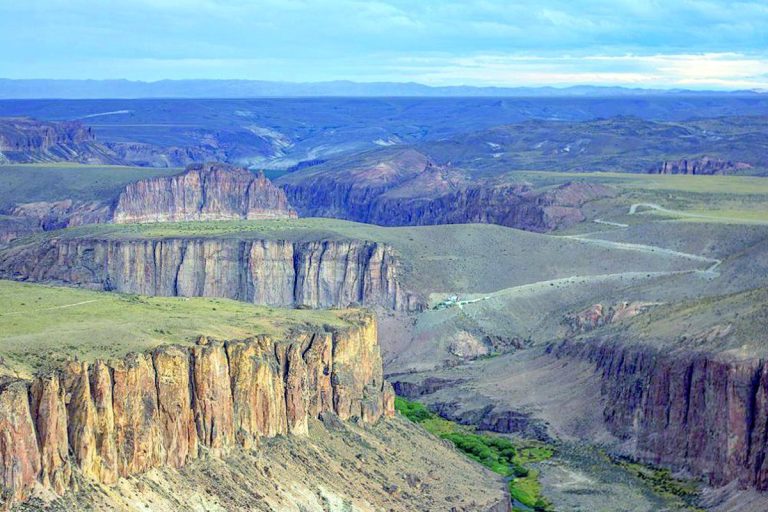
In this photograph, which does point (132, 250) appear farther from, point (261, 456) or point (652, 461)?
point (261, 456)

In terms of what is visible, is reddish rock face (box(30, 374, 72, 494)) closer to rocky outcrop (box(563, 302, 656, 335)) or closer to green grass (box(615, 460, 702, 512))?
green grass (box(615, 460, 702, 512))

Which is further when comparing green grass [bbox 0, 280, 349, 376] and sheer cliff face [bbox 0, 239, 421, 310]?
sheer cliff face [bbox 0, 239, 421, 310]

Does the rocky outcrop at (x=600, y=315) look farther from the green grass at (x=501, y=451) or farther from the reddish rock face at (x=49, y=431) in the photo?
the reddish rock face at (x=49, y=431)

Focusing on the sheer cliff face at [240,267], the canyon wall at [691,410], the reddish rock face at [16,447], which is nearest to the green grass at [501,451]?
the canyon wall at [691,410]

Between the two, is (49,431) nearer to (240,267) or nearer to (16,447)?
(16,447)

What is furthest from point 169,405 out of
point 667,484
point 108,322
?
point 667,484

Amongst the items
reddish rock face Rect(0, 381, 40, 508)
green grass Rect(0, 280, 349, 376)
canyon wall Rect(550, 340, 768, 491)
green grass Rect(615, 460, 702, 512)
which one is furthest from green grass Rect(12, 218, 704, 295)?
reddish rock face Rect(0, 381, 40, 508)

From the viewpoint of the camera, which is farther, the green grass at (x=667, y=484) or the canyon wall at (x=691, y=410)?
the canyon wall at (x=691, y=410)

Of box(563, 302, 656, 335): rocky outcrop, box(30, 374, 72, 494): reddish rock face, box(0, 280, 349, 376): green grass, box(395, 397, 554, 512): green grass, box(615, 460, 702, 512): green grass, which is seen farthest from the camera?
box(563, 302, 656, 335): rocky outcrop
